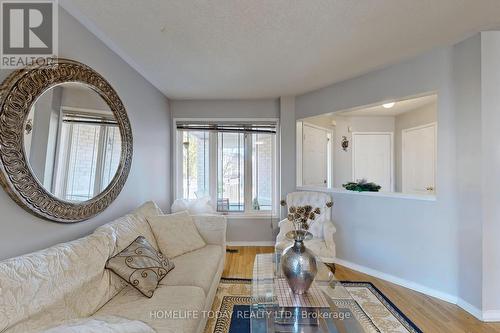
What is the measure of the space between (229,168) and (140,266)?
259 cm

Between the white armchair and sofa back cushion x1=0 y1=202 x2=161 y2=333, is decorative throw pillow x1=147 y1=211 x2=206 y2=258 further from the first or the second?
the white armchair

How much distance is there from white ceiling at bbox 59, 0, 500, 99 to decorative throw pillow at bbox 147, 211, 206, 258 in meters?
1.67

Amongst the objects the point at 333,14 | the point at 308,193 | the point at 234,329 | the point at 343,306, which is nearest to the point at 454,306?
the point at 343,306

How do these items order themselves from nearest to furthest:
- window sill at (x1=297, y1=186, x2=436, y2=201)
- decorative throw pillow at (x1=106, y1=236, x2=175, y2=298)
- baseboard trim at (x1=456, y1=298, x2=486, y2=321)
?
decorative throw pillow at (x1=106, y1=236, x2=175, y2=298) → baseboard trim at (x1=456, y1=298, x2=486, y2=321) → window sill at (x1=297, y1=186, x2=436, y2=201)

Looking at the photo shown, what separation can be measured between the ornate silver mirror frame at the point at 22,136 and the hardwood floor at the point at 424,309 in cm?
194

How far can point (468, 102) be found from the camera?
2.29 meters

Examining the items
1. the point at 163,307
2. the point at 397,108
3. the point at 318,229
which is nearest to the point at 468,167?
the point at 318,229

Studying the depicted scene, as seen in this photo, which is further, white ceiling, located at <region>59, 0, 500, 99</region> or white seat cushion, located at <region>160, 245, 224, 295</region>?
white seat cushion, located at <region>160, 245, 224, 295</region>

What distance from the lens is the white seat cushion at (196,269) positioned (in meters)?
1.91

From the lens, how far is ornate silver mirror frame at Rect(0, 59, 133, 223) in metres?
1.36

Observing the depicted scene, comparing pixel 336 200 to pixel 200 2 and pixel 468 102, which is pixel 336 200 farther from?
pixel 200 2

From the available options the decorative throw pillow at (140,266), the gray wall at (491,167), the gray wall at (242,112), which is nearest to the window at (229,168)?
the gray wall at (242,112)

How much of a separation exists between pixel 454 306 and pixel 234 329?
2063mm

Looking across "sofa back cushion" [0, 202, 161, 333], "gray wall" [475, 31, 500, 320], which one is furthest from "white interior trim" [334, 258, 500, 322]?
"sofa back cushion" [0, 202, 161, 333]
